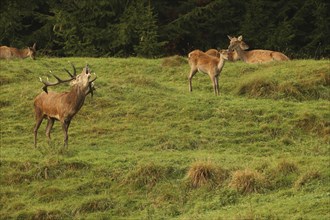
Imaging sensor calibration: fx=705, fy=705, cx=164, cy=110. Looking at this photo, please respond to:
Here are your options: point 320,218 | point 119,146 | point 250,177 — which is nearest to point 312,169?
point 250,177

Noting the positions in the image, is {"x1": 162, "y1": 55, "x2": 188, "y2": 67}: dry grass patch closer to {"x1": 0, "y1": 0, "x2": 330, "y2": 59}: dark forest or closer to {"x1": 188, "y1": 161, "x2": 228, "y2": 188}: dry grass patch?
{"x1": 0, "y1": 0, "x2": 330, "y2": 59}: dark forest

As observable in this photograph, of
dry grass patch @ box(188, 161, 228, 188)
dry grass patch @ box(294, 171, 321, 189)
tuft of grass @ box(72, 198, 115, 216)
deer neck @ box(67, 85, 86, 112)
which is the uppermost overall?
deer neck @ box(67, 85, 86, 112)

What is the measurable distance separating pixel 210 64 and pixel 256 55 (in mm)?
3685

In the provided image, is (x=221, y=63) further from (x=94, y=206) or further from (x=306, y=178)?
(x=94, y=206)

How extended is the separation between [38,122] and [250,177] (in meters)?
4.71

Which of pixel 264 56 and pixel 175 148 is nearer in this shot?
pixel 175 148

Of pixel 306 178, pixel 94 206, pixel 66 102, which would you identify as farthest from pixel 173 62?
pixel 94 206

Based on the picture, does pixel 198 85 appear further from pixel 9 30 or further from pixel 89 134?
pixel 9 30

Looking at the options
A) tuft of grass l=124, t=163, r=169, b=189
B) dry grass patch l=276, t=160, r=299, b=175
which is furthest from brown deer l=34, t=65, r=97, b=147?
dry grass patch l=276, t=160, r=299, b=175

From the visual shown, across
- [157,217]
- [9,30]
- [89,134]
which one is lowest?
[157,217]

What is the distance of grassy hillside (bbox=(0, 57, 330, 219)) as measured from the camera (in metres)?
10.7

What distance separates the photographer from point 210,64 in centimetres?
1706

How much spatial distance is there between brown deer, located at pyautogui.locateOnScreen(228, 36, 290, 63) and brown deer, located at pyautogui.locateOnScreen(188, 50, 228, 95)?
254 centimetres

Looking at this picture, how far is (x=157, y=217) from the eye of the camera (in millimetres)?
10320
